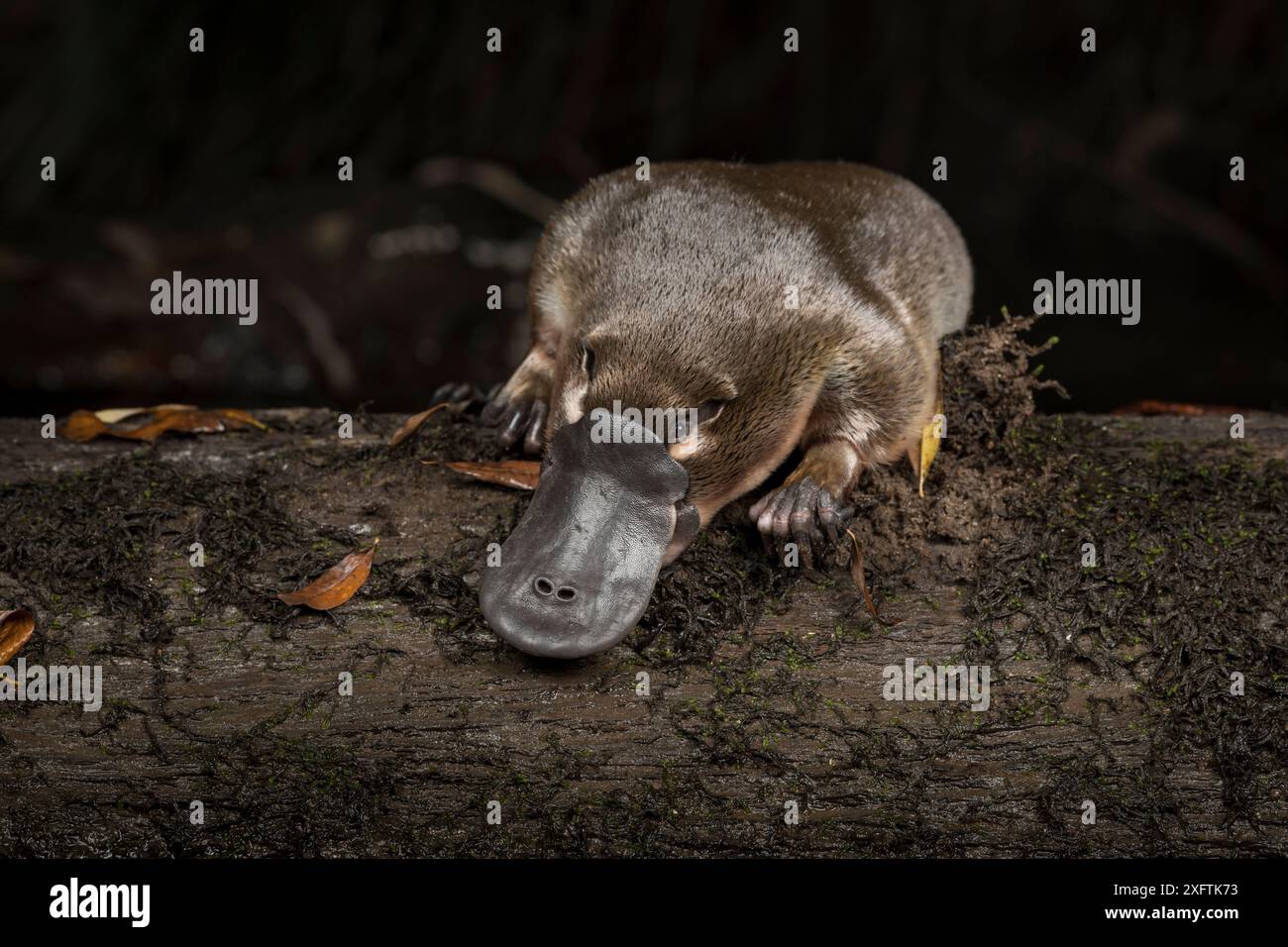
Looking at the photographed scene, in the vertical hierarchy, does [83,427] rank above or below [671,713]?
above

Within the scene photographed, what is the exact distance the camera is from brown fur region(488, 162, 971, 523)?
8.02 ft

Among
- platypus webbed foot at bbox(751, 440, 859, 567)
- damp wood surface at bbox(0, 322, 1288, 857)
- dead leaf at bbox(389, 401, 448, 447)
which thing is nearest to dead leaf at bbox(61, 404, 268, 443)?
dead leaf at bbox(389, 401, 448, 447)

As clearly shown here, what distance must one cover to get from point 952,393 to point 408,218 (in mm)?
4667

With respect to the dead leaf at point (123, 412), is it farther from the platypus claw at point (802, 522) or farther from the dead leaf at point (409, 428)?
the platypus claw at point (802, 522)

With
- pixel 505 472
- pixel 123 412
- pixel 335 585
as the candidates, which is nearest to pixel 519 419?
pixel 505 472

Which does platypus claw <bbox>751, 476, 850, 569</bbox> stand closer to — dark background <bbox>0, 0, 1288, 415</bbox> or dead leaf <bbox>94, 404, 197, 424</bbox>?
dead leaf <bbox>94, 404, 197, 424</bbox>

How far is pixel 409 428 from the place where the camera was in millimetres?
2938

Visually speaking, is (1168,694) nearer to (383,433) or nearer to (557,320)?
(557,320)

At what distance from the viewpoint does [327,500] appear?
2744 millimetres

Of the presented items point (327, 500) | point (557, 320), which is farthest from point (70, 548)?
point (557, 320)

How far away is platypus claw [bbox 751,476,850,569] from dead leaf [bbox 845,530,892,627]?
4cm

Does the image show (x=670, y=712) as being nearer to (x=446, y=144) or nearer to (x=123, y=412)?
(x=123, y=412)

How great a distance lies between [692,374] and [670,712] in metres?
0.61

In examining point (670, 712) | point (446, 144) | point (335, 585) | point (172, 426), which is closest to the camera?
point (670, 712)
